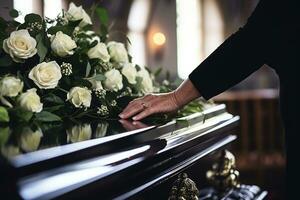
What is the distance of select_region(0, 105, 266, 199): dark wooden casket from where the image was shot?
2.23 ft

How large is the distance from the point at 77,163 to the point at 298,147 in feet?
2.22

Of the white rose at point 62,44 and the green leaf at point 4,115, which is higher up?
the white rose at point 62,44

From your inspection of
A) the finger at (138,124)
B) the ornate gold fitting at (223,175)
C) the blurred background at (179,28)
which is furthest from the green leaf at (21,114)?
the blurred background at (179,28)

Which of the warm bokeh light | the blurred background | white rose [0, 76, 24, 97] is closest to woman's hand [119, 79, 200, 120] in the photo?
white rose [0, 76, 24, 97]

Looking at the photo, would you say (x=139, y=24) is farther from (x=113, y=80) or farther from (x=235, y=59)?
(x=235, y=59)

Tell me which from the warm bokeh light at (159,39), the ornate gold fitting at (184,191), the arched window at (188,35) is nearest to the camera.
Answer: the ornate gold fitting at (184,191)

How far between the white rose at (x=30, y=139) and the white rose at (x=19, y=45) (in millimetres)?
270

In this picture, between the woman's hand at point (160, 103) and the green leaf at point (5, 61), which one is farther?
the woman's hand at point (160, 103)

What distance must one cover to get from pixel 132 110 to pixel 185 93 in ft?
0.49

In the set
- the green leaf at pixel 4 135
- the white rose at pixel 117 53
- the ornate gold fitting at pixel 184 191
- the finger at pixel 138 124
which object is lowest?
the ornate gold fitting at pixel 184 191

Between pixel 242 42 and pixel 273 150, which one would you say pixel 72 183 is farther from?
pixel 273 150

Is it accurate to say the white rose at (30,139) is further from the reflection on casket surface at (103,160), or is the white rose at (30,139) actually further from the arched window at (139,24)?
the arched window at (139,24)

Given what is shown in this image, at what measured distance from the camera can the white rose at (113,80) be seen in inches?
57.4

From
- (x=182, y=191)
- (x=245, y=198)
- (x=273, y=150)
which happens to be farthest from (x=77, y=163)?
(x=273, y=150)
